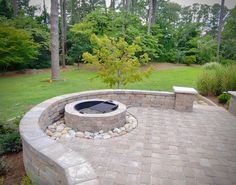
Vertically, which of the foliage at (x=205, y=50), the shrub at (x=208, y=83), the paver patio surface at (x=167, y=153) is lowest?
the paver patio surface at (x=167, y=153)

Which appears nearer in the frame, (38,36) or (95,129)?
(95,129)

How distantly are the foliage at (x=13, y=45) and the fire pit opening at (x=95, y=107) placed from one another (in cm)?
912

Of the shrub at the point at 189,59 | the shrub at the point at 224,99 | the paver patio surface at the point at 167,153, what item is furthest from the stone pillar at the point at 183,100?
the shrub at the point at 189,59

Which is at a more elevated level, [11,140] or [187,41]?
[187,41]

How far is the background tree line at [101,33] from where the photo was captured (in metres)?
13.7

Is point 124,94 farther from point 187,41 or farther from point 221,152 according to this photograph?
point 187,41

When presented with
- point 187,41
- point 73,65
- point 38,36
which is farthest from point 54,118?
point 187,41

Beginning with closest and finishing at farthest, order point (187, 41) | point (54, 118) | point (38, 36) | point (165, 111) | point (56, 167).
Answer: point (56, 167) → point (54, 118) → point (165, 111) → point (38, 36) → point (187, 41)

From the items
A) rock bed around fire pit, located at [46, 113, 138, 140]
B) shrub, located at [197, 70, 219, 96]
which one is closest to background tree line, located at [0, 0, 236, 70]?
shrub, located at [197, 70, 219, 96]

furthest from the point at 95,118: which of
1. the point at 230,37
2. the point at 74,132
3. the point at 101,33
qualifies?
the point at 230,37

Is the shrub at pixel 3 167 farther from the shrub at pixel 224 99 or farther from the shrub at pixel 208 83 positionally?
the shrub at pixel 208 83

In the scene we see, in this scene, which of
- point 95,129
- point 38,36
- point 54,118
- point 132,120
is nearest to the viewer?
point 95,129

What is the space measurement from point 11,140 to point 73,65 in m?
15.8

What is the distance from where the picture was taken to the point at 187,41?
21312 millimetres
